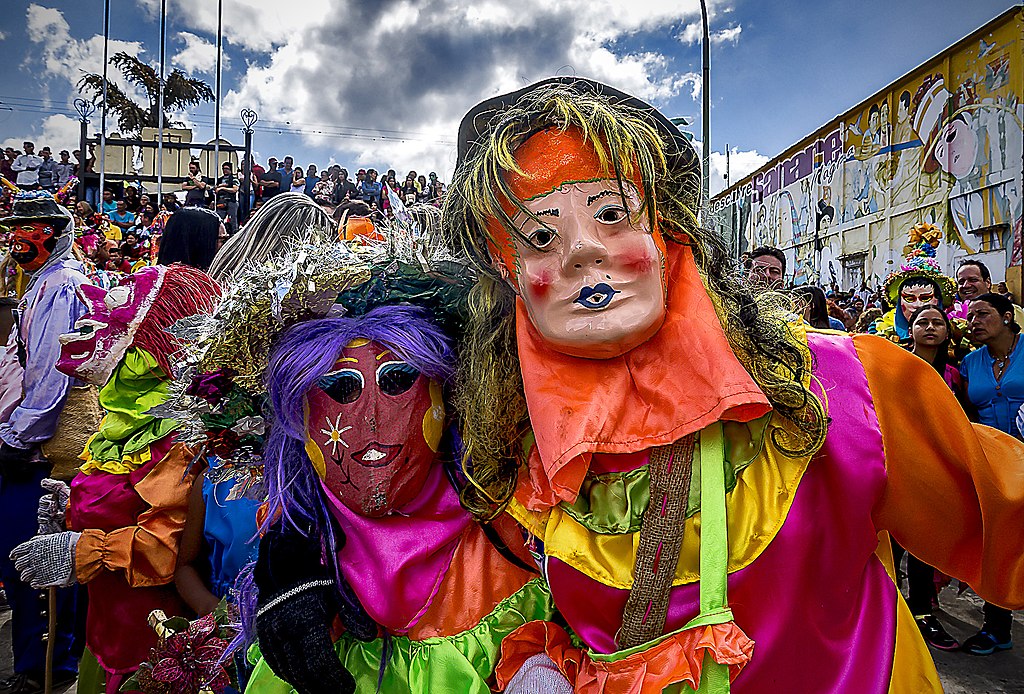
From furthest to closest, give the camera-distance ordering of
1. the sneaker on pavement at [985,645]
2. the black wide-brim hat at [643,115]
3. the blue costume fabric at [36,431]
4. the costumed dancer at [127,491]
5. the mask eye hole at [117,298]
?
1. the sneaker on pavement at [985,645]
2. the blue costume fabric at [36,431]
3. the mask eye hole at [117,298]
4. the costumed dancer at [127,491]
5. the black wide-brim hat at [643,115]

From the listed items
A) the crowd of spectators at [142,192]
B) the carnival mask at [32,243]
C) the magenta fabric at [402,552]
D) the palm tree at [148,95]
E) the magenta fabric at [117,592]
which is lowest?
the magenta fabric at [117,592]

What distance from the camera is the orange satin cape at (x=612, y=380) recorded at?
1158 millimetres

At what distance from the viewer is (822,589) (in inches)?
47.5

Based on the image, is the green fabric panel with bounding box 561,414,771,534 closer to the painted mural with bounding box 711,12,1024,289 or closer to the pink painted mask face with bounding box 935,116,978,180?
the painted mural with bounding box 711,12,1024,289

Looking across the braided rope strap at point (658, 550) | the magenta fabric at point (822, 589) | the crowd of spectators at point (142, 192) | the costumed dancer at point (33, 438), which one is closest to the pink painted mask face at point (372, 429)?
the magenta fabric at point (822, 589)

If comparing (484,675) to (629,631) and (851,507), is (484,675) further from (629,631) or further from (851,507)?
(851,507)

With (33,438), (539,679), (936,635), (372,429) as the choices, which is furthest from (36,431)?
(936,635)

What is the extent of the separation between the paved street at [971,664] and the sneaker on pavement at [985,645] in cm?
3

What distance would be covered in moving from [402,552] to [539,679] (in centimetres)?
39

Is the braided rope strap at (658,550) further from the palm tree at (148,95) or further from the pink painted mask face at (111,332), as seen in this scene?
the palm tree at (148,95)

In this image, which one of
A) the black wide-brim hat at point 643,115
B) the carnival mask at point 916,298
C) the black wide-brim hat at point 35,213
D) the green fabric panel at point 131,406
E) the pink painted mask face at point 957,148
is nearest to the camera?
the black wide-brim hat at point 643,115

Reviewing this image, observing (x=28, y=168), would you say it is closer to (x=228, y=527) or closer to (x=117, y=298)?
(x=117, y=298)

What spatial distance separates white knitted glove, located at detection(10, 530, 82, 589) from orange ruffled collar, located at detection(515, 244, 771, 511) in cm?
181

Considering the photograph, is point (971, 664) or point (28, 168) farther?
point (28, 168)
